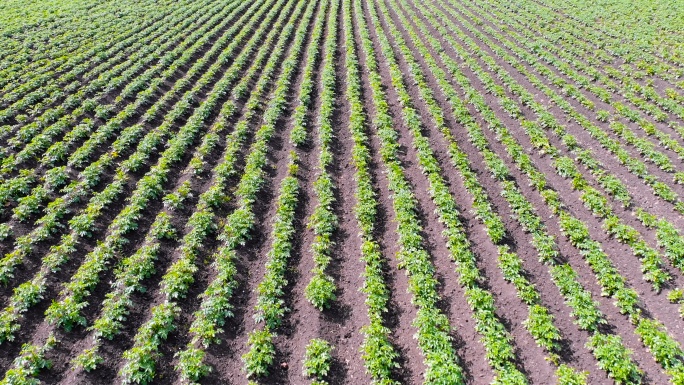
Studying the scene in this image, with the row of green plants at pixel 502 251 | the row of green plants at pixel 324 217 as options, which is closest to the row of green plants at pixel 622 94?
the row of green plants at pixel 502 251

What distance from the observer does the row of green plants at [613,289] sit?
10.1 m

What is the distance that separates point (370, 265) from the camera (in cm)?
1367

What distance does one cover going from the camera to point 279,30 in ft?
137

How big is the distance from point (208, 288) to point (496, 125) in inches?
661

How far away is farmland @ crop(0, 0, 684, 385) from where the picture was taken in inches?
427

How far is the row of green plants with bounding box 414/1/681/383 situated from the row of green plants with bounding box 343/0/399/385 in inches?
213

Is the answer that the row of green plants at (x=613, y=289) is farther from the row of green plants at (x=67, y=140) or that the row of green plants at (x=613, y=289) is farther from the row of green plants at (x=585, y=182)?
the row of green plants at (x=67, y=140)

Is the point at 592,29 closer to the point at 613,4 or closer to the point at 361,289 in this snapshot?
the point at 613,4

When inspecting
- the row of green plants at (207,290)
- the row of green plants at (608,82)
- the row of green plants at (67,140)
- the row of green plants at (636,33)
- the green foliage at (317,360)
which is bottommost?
the green foliage at (317,360)

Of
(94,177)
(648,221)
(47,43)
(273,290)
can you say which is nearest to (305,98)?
(94,177)

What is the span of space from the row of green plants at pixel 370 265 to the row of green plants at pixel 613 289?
540 cm

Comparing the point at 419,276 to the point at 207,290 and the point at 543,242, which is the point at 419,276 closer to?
the point at 543,242

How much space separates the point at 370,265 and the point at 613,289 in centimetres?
742

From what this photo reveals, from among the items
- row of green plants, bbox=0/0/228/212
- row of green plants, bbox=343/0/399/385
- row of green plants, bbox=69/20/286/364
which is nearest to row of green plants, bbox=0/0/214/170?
row of green plants, bbox=0/0/228/212
